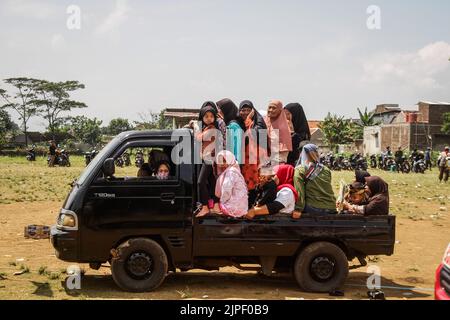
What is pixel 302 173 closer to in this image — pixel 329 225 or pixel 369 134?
pixel 329 225

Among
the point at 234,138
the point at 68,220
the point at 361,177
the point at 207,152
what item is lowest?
the point at 68,220

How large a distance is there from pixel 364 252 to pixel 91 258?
11.2ft

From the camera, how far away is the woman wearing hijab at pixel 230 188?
22.4ft

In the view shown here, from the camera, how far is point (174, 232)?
6789mm

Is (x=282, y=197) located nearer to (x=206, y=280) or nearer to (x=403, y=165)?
(x=206, y=280)

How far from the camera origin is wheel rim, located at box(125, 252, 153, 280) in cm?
675

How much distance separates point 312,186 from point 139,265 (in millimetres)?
2424

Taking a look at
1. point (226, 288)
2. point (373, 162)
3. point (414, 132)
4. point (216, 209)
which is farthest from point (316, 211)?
point (414, 132)

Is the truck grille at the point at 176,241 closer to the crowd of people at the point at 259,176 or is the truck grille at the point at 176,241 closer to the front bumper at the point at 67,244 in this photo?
the crowd of people at the point at 259,176

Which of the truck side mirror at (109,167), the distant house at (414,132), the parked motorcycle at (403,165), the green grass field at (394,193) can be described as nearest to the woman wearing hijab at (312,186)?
the truck side mirror at (109,167)

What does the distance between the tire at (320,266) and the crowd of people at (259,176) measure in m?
0.47

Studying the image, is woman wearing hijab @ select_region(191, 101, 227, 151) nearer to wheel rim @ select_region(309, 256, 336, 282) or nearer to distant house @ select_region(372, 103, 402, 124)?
wheel rim @ select_region(309, 256, 336, 282)

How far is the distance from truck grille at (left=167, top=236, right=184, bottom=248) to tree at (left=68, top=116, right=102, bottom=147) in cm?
7172

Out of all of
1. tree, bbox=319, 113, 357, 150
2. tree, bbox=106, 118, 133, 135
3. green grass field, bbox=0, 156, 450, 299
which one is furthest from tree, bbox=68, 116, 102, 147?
green grass field, bbox=0, 156, 450, 299
